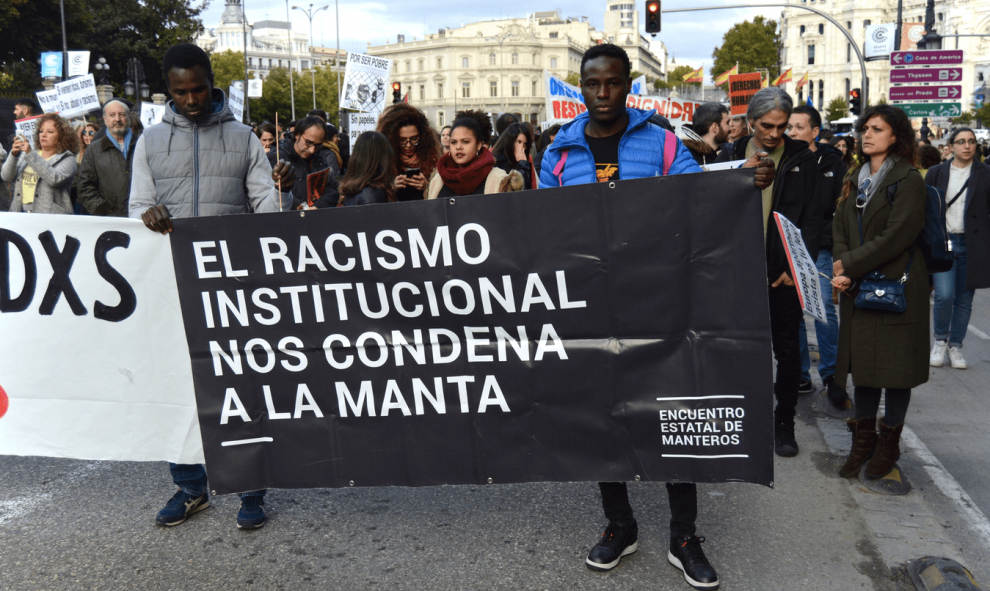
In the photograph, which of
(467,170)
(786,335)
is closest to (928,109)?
(786,335)

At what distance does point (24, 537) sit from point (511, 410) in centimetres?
240

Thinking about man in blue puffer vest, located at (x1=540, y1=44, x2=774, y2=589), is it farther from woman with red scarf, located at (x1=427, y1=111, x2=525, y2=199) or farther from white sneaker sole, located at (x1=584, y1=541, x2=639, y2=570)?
woman with red scarf, located at (x1=427, y1=111, x2=525, y2=199)

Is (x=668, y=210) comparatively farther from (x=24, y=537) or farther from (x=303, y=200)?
(x=303, y=200)

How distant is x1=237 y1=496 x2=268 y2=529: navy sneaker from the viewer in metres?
4.12

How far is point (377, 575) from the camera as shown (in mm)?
3664

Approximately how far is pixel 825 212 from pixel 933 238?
0.93 metres

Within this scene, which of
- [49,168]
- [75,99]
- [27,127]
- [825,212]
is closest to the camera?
[825,212]

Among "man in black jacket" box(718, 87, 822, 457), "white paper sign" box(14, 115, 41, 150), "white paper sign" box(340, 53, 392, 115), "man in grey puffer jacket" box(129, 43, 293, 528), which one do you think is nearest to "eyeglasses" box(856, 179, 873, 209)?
"man in black jacket" box(718, 87, 822, 457)

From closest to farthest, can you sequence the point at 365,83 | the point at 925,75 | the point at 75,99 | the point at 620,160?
1. the point at 620,160
2. the point at 75,99
3. the point at 365,83
4. the point at 925,75

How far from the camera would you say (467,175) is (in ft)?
17.1

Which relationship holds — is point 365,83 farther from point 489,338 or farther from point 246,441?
point 489,338

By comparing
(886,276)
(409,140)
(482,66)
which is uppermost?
(482,66)

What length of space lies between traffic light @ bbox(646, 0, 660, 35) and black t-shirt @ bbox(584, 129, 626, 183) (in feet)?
68.1

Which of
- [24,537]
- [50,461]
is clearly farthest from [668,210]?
[50,461]
